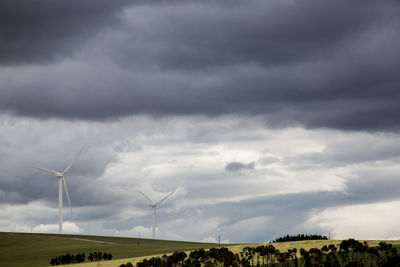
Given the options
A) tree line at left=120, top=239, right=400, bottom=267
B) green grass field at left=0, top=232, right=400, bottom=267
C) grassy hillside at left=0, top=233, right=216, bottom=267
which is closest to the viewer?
tree line at left=120, top=239, right=400, bottom=267

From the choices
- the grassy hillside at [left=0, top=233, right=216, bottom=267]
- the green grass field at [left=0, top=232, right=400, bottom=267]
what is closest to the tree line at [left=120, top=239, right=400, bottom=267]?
the green grass field at [left=0, top=232, right=400, bottom=267]

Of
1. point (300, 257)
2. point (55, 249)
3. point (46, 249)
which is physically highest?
point (46, 249)

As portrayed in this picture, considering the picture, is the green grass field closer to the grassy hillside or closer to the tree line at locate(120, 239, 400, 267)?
the grassy hillside

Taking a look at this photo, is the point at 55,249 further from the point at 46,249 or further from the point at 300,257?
the point at 300,257

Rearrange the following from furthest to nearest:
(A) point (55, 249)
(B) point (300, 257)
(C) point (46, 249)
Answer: (C) point (46, 249), (A) point (55, 249), (B) point (300, 257)

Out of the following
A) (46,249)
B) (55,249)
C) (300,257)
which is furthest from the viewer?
(46,249)

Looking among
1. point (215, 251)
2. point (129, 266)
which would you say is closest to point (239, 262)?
point (215, 251)

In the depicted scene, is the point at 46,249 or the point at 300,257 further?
the point at 46,249

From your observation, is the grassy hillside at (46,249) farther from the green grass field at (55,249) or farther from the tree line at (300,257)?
the tree line at (300,257)

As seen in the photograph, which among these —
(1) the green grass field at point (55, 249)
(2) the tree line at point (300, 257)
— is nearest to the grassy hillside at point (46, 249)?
(1) the green grass field at point (55, 249)

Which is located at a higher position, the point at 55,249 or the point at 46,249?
the point at 46,249

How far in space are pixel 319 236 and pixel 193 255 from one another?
3189cm

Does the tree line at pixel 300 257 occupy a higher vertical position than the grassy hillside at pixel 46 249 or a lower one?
lower

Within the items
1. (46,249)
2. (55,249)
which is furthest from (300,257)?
(46,249)
